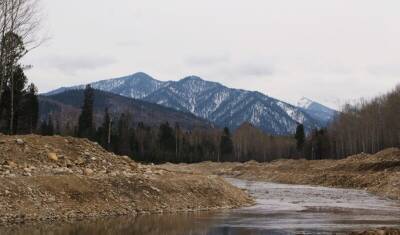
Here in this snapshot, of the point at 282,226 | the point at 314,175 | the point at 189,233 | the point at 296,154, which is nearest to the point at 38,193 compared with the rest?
the point at 189,233

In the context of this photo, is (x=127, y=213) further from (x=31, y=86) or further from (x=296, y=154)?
(x=296, y=154)

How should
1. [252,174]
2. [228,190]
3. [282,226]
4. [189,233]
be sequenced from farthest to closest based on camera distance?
[252,174]
[228,190]
[282,226]
[189,233]

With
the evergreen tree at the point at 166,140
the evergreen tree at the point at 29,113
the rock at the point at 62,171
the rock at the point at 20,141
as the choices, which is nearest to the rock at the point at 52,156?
the rock at the point at 62,171

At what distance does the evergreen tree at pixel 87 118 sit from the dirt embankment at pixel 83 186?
9710 centimetres

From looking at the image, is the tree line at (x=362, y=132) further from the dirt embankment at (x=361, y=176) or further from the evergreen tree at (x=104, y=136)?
the evergreen tree at (x=104, y=136)

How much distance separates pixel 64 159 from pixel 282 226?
16434 millimetres

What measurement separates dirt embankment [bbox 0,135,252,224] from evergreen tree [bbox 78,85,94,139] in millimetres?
97097

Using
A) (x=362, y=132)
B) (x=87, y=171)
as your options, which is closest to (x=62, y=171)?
(x=87, y=171)

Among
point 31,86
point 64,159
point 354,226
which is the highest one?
point 31,86

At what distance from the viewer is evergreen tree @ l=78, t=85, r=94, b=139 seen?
134500 mm

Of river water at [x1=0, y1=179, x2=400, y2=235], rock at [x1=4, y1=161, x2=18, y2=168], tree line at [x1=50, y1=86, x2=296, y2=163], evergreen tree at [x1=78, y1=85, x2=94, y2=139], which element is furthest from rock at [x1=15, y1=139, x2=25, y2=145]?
evergreen tree at [x1=78, y1=85, x2=94, y2=139]

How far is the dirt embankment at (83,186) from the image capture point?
2692cm

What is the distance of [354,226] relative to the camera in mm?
25047

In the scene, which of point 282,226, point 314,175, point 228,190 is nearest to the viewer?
point 282,226
